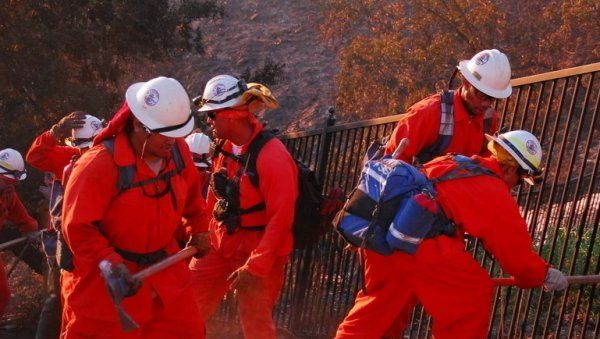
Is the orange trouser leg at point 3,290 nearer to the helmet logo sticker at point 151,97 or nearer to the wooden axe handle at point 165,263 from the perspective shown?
the wooden axe handle at point 165,263

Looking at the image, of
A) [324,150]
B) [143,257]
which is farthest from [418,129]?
[324,150]

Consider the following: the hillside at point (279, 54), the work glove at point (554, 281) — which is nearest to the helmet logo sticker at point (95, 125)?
the work glove at point (554, 281)

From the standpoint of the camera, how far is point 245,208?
632cm

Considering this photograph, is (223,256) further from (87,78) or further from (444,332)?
(87,78)

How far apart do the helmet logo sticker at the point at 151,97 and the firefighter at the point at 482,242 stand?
4.95ft

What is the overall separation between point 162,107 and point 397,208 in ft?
4.45

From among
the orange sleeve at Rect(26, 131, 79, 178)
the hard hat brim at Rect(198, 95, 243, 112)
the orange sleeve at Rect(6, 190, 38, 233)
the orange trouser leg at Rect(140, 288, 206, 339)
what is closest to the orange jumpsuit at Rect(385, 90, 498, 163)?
the hard hat brim at Rect(198, 95, 243, 112)

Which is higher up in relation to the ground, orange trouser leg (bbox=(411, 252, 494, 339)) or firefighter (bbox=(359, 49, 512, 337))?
firefighter (bbox=(359, 49, 512, 337))

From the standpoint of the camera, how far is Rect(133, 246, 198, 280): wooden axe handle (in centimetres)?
489

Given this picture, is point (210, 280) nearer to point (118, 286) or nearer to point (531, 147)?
point (118, 286)

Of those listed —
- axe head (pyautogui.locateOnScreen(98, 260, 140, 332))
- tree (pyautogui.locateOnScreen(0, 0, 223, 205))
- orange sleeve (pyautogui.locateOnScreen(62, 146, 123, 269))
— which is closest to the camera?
axe head (pyautogui.locateOnScreen(98, 260, 140, 332))

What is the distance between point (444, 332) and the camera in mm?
5324

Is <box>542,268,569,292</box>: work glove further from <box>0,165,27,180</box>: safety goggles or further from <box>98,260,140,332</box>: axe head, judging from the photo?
<box>0,165,27,180</box>: safety goggles

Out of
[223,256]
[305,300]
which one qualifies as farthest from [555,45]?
[223,256]
